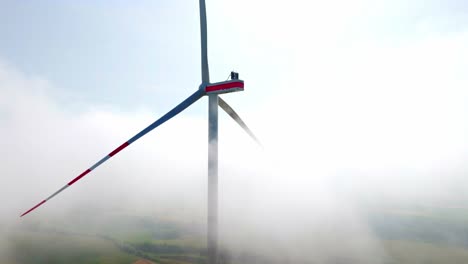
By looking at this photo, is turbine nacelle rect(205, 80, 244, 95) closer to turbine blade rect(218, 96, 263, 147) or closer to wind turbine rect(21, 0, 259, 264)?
wind turbine rect(21, 0, 259, 264)

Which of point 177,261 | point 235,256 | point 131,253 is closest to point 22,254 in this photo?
point 131,253

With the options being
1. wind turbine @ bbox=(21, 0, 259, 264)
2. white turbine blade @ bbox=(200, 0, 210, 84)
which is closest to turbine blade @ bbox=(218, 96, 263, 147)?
wind turbine @ bbox=(21, 0, 259, 264)

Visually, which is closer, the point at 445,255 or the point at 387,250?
the point at 445,255

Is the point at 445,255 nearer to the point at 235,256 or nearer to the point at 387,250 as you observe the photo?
the point at 387,250

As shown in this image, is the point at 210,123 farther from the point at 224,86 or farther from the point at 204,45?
the point at 204,45

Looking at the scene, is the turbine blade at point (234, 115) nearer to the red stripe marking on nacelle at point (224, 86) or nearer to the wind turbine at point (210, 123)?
the wind turbine at point (210, 123)

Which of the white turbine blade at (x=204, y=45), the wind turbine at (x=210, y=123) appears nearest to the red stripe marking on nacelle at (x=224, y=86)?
the wind turbine at (x=210, y=123)

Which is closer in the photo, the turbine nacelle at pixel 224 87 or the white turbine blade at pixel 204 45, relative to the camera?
the turbine nacelle at pixel 224 87

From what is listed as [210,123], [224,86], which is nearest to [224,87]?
[224,86]
